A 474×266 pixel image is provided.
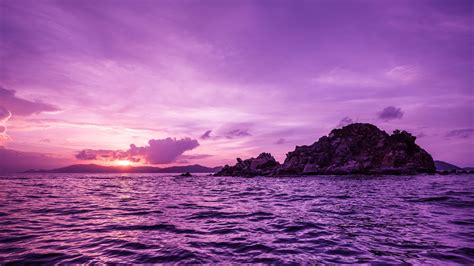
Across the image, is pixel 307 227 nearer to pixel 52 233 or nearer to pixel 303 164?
pixel 52 233

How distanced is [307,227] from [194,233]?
489cm

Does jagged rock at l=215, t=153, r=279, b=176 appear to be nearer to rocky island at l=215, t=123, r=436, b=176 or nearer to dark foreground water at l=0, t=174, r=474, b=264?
rocky island at l=215, t=123, r=436, b=176

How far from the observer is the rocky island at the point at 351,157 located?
319 ft

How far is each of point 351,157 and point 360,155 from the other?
6.37 metres

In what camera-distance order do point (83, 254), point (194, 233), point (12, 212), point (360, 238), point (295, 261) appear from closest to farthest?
point (295, 261) → point (83, 254) → point (360, 238) → point (194, 233) → point (12, 212)

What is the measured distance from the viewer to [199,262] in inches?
291

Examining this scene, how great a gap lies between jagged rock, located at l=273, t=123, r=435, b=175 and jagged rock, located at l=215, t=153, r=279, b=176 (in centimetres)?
724

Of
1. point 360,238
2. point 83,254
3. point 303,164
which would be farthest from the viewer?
point 303,164

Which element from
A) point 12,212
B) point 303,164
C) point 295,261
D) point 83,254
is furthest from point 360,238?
point 303,164

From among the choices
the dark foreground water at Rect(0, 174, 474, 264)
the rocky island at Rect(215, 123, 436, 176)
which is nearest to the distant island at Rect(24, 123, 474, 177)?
the rocky island at Rect(215, 123, 436, 176)

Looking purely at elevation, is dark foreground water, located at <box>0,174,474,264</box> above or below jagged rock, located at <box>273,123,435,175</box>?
below

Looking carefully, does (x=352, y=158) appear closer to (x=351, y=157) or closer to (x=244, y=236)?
(x=351, y=157)

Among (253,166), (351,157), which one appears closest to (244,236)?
(253,166)

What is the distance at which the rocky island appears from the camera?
97150 millimetres
